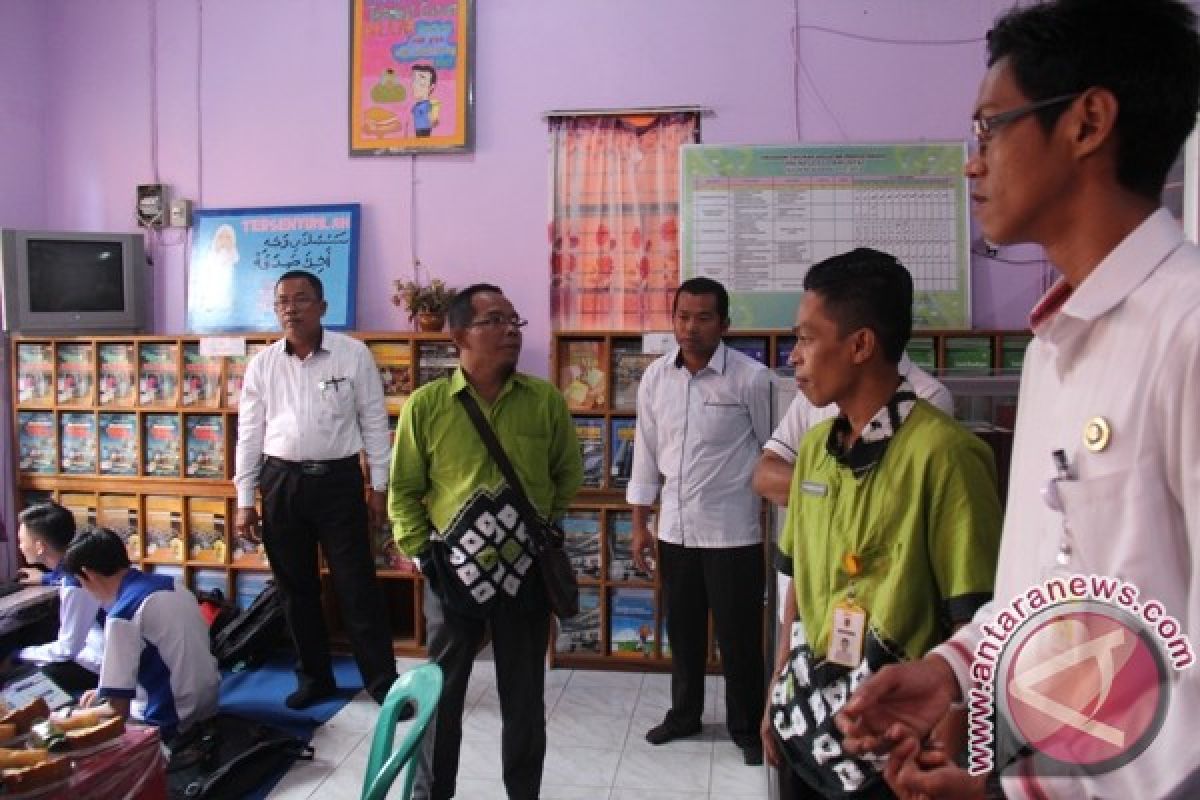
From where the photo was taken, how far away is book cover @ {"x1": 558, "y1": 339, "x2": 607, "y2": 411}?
417cm

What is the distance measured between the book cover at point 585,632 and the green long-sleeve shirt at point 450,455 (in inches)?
60.4

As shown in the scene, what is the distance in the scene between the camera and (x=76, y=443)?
4.68 metres

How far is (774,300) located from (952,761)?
3417 mm

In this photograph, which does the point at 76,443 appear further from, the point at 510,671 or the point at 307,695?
the point at 510,671

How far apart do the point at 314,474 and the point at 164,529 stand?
55.1 inches

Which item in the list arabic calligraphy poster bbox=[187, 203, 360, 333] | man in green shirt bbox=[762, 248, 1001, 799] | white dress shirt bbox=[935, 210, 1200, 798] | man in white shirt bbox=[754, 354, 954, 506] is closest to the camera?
white dress shirt bbox=[935, 210, 1200, 798]

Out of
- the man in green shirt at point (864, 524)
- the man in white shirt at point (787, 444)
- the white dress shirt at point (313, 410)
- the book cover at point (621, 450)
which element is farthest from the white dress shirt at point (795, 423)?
the white dress shirt at point (313, 410)

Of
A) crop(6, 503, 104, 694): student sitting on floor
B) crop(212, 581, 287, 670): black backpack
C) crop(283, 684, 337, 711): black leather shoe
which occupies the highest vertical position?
crop(6, 503, 104, 694): student sitting on floor

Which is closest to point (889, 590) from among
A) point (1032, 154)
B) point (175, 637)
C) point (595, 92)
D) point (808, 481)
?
point (808, 481)

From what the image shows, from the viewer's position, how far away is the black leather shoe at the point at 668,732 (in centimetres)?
337

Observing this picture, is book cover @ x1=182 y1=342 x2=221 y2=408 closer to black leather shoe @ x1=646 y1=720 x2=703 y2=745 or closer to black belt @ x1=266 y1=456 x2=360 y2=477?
black belt @ x1=266 y1=456 x2=360 y2=477

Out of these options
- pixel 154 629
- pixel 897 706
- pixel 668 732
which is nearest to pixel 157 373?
pixel 154 629

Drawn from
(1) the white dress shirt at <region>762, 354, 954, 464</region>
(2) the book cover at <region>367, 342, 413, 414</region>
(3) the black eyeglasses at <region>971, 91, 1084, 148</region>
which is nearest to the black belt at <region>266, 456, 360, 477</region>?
(2) the book cover at <region>367, 342, 413, 414</region>

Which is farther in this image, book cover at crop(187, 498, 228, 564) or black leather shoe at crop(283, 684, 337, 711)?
book cover at crop(187, 498, 228, 564)
